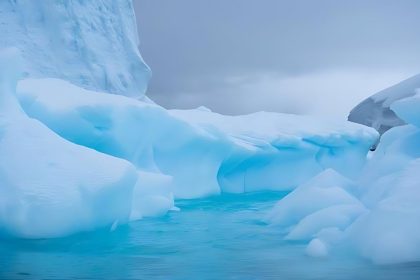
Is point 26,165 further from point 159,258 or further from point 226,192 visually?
point 226,192

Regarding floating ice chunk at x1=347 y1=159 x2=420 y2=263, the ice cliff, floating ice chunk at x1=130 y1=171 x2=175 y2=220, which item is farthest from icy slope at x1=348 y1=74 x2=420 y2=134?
floating ice chunk at x1=347 y1=159 x2=420 y2=263

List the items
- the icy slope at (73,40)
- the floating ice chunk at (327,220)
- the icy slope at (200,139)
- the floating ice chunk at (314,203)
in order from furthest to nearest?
the icy slope at (73,40) → the icy slope at (200,139) → the floating ice chunk at (314,203) → the floating ice chunk at (327,220)

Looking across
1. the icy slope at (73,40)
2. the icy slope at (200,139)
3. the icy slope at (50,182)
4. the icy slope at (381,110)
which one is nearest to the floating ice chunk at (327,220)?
the icy slope at (50,182)

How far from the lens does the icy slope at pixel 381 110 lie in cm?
1899

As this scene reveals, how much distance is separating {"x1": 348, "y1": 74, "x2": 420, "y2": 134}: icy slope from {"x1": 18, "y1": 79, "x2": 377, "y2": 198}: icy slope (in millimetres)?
5628

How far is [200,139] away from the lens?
1000 cm

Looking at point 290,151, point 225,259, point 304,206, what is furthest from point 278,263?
point 290,151

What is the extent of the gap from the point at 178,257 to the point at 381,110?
1894cm

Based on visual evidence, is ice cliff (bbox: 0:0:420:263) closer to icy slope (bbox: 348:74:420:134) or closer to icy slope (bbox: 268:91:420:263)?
icy slope (bbox: 268:91:420:263)

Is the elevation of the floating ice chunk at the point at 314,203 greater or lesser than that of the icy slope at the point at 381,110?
lesser

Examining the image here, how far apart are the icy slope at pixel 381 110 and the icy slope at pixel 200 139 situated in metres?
5.63

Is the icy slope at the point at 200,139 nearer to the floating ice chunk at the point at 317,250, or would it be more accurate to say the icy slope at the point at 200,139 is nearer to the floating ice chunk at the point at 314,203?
the floating ice chunk at the point at 314,203

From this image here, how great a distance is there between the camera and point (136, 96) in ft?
48.6

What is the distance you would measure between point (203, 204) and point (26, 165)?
4.63 metres
